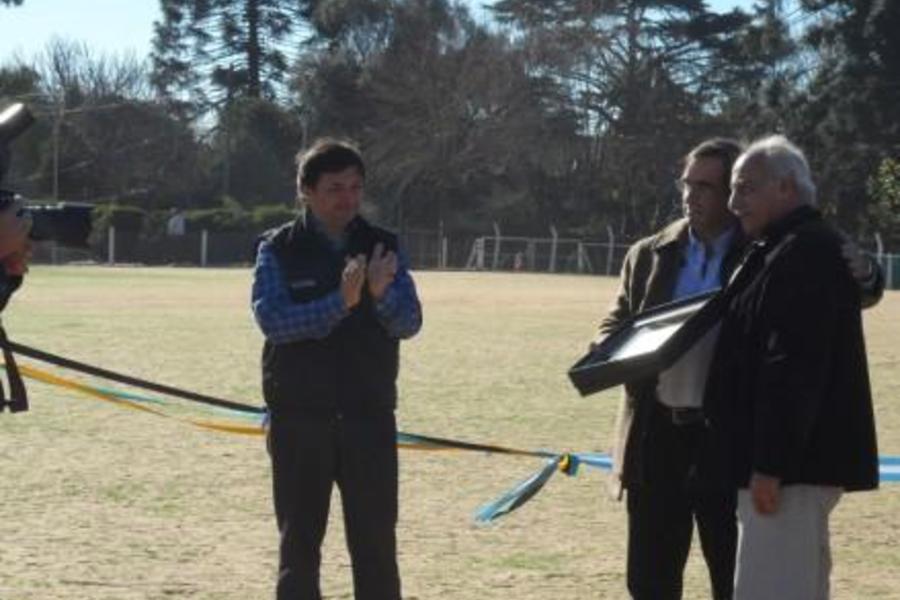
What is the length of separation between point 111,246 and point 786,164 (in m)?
61.1

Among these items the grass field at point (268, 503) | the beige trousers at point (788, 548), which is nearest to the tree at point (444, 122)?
the grass field at point (268, 503)

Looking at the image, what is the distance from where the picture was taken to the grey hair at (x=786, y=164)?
4.12 metres

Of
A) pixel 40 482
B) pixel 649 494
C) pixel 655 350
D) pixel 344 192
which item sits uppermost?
pixel 344 192

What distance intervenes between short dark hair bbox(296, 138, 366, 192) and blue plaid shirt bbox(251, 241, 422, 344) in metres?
0.26

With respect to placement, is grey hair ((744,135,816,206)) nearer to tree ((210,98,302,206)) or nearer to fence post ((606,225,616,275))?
fence post ((606,225,616,275))

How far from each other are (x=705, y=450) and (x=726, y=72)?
64946 millimetres

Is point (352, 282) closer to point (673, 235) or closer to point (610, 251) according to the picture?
point (673, 235)

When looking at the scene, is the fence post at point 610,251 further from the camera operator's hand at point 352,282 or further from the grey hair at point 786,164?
the grey hair at point 786,164

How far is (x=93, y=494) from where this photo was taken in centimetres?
Answer: 829

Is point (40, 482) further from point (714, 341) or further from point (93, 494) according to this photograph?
point (714, 341)

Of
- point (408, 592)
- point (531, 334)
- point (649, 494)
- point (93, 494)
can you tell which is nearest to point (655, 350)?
point (649, 494)

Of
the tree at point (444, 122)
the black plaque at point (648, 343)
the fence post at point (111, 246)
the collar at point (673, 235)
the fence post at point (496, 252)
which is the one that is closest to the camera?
the black plaque at point (648, 343)

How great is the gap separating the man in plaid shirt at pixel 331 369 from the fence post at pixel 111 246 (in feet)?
194

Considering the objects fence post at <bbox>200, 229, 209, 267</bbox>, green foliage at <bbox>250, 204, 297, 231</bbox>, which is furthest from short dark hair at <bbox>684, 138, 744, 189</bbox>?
green foliage at <bbox>250, 204, 297, 231</bbox>
